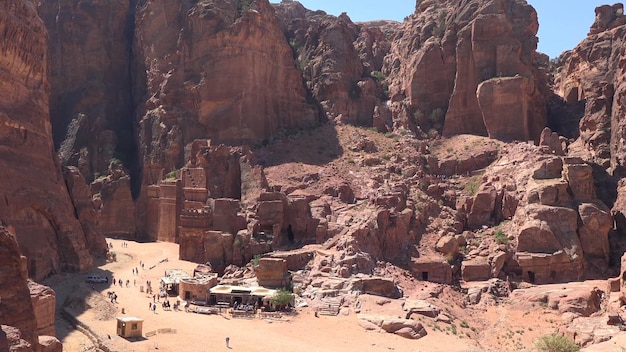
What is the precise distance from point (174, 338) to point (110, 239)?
3687 centimetres

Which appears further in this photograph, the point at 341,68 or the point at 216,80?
the point at 341,68

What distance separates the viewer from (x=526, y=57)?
2621 inches

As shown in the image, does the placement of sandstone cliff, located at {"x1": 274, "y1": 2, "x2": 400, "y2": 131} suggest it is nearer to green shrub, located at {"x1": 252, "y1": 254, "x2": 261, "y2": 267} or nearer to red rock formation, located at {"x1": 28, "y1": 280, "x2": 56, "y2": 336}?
green shrub, located at {"x1": 252, "y1": 254, "x2": 261, "y2": 267}

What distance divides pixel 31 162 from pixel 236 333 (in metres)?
24.1

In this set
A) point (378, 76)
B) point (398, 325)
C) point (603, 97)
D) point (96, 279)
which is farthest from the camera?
point (378, 76)

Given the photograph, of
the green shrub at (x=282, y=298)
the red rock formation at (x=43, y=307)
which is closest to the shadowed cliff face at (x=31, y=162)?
the green shrub at (x=282, y=298)

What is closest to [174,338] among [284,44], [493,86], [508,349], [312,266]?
[312,266]

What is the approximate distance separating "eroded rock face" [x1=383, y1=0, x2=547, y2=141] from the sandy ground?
29092mm

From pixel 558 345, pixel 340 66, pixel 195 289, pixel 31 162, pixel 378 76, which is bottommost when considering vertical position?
pixel 558 345

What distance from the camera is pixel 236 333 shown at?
38.6 metres

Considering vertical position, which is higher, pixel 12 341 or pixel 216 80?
pixel 216 80

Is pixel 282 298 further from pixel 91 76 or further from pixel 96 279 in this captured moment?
pixel 91 76

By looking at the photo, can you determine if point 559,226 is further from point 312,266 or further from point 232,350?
point 232,350

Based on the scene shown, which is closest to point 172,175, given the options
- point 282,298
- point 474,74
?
point 282,298
